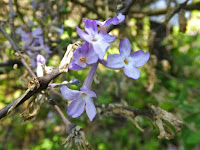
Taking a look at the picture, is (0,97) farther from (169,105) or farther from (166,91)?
(166,91)

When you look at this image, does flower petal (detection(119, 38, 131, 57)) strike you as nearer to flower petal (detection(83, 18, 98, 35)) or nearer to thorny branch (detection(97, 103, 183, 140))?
flower petal (detection(83, 18, 98, 35))

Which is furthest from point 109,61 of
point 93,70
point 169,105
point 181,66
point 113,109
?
point 181,66

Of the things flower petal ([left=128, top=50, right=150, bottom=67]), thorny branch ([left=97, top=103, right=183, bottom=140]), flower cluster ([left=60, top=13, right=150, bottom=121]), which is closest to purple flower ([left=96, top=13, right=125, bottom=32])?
flower cluster ([left=60, top=13, right=150, bottom=121])

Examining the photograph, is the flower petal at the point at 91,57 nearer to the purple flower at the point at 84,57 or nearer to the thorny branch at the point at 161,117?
the purple flower at the point at 84,57

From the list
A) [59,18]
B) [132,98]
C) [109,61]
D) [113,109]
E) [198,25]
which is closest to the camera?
[109,61]

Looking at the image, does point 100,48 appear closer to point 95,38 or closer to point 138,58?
point 95,38

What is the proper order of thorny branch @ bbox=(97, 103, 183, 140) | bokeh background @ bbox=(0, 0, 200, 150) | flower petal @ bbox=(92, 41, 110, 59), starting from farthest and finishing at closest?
bokeh background @ bbox=(0, 0, 200, 150) → thorny branch @ bbox=(97, 103, 183, 140) → flower petal @ bbox=(92, 41, 110, 59)

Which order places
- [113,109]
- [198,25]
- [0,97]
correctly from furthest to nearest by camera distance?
[198,25] < [0,97] < [113,109]
